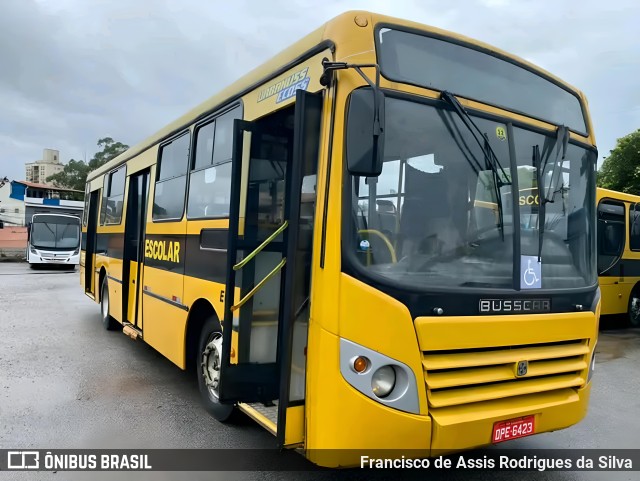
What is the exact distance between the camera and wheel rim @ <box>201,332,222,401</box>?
4430 mm

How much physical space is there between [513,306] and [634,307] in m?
9.53

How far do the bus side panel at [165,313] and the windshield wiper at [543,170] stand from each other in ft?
10.8

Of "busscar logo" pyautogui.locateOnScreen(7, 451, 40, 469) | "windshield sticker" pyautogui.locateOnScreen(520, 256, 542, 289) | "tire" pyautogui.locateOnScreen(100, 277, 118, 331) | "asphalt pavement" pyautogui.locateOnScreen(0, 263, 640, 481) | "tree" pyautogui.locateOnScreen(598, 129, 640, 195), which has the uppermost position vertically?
"tree" pyautogui.locateOnScreen(598, 129, 640, 195)

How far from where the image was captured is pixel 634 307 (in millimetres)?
11000

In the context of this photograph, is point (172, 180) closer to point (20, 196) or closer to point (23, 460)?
point (23, 460)

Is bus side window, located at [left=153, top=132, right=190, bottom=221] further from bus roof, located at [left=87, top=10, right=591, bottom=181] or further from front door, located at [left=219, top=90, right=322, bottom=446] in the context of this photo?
front door, located at [left=219, top=90, right=322, bottom=446]

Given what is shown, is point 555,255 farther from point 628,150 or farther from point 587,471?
point 628,150

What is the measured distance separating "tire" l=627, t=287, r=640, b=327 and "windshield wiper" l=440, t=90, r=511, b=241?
9451mm

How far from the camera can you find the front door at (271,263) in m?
3.16

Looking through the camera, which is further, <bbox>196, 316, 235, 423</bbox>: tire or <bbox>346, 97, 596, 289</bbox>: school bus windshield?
<bbox>196, 316, 235, 423</bbox>: tire

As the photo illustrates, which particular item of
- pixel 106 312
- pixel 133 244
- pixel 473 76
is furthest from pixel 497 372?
pixel 106 312

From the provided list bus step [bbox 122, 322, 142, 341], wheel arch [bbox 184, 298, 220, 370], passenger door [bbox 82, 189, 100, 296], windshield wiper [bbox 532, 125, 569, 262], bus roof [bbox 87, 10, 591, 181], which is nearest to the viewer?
bus roof [bbox 87, 10, 591, 181]

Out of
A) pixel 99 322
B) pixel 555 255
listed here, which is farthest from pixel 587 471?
pixel 99 322

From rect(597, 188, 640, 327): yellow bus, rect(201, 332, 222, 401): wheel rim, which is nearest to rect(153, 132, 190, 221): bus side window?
rect(201, 332, 222, 401): wheel rim
